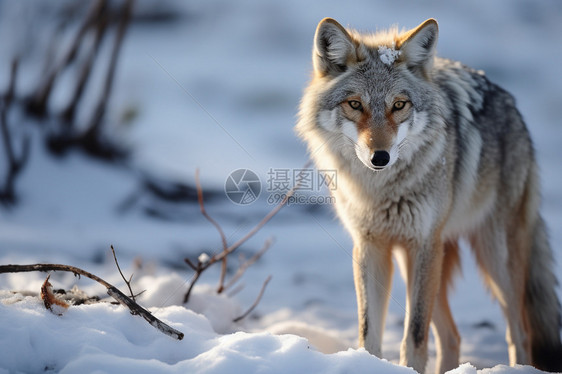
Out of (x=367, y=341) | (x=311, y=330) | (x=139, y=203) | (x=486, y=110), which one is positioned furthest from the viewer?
(x=139, y=203)

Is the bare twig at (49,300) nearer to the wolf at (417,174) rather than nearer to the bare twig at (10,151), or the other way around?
the wolf at (417,174)

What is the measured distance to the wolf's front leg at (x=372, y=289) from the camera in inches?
110

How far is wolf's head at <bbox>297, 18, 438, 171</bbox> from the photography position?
8.20ft

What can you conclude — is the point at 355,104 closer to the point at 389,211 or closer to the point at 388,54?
the point at 388,54

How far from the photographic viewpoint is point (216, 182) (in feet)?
21.7

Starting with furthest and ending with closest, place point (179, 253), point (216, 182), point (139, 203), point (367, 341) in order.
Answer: point (216, 182)
point (139, 203)
point (179, 253)
point (367, 341)

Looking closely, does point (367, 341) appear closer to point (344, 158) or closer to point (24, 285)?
point (344, 158)

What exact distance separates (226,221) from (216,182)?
735 mm

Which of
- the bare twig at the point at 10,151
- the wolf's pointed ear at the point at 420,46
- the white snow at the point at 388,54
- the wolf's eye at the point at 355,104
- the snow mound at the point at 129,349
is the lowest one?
the snow mound at the point at 129,349

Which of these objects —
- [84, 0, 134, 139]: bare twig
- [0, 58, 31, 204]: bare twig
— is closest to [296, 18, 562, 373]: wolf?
[84, 0, 134, 139]: bare twig

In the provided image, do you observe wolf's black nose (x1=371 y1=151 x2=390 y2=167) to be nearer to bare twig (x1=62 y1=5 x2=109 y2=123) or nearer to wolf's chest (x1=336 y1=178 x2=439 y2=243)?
wolf's chest (x1=336 y1=178 x2=439 y2=243)

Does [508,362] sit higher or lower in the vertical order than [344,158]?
lower

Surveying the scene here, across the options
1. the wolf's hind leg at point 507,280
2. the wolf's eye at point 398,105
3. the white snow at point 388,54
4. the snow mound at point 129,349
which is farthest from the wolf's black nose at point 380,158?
the wolf's hind leg at point 507,280

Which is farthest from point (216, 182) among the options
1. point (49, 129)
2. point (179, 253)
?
point (49, 129)
